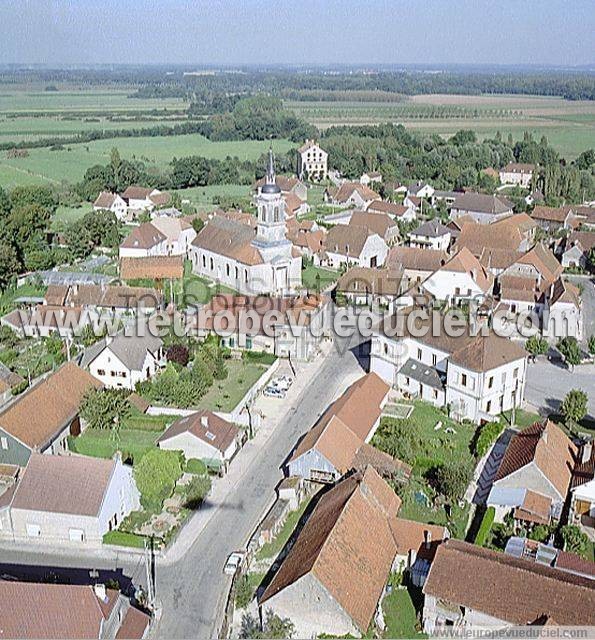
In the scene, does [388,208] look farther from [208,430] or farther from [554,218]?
[208,430]

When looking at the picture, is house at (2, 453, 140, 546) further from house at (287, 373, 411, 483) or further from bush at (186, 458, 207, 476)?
house at (287, 373, 411, 483)

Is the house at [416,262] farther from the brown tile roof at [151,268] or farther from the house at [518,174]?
the house at [518,174]

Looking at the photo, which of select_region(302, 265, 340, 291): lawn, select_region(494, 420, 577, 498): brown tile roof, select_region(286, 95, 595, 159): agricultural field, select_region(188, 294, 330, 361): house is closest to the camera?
select_region(494, 420, 577, 498): brown tile roof

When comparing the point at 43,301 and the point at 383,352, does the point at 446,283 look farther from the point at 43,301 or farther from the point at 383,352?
the point at 43,301

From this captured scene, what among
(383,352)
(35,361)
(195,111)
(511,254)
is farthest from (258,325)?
(195,111)

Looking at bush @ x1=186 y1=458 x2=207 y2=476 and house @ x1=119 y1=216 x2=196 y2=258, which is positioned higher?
house @ x1=119 y1=216 x2=196 y2=258

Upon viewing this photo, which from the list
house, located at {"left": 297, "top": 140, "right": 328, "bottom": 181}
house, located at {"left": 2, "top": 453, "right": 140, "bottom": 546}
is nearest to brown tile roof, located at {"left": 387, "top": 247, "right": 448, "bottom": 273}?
house, located at {"left": 2, "top": 453, "right": 140, "bottom": 546}
